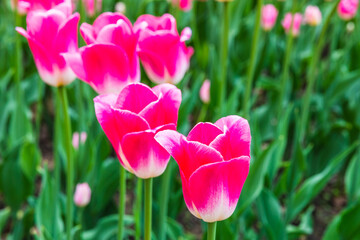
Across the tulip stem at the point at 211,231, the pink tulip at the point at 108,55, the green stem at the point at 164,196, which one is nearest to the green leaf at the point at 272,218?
the green stem at the point at 164,196

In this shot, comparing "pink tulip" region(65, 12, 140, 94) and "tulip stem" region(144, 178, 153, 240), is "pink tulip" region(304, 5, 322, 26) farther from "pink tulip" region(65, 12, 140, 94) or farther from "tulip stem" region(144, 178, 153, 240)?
"tulip stem" region(144, 178, 153, 240)

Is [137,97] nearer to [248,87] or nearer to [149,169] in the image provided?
[149,169]

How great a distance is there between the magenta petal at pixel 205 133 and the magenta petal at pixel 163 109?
58mm

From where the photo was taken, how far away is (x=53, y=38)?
899mm

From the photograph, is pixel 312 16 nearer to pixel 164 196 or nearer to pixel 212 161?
pixel 164 196

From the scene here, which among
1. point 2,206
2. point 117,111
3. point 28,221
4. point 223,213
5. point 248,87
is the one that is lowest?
point 2,206

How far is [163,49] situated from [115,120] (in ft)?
1.03

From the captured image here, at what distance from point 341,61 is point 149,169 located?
168cm

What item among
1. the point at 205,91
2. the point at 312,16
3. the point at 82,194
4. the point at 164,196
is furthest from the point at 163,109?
the point at 312,16

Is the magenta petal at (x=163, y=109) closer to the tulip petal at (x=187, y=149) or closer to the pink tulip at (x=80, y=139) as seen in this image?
the tulip petal at (x=187, y=149)

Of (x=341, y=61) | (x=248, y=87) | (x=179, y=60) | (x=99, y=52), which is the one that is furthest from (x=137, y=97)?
(x=341, y=61)

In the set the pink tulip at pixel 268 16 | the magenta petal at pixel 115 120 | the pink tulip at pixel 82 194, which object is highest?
the magenta petal at pixel 115 120

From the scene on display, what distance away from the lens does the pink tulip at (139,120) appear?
0.67m

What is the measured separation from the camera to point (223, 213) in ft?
2.15
